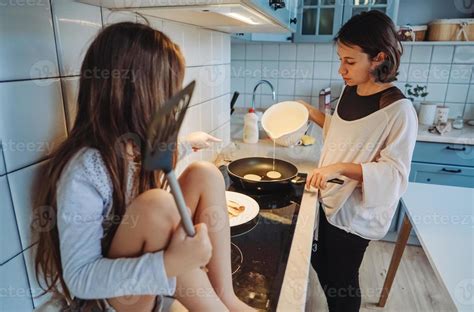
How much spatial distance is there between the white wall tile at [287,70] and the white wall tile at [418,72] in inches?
30.7

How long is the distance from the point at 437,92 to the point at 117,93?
2.28m

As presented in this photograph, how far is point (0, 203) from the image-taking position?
0.49m

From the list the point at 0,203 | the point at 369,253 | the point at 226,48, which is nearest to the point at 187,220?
the point at 0,203

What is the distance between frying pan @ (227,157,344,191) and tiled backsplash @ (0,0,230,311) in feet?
1.98

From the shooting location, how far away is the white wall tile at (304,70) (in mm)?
2318

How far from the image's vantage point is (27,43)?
0.50m

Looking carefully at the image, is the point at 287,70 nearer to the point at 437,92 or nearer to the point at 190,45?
the point at 437,92

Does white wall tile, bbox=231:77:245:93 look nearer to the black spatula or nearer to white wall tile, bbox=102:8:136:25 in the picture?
white wall tile, bbox=102:8:136:25

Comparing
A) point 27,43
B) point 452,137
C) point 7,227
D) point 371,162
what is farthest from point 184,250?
point 452,137

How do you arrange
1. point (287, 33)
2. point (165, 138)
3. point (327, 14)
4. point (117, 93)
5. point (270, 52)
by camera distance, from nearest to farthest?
point (165, 138) < point (117, 93) < point (287, 33) < point (327, 14) < point (270, 52)

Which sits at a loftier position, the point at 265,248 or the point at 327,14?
the point at 327,14

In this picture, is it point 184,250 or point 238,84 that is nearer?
point 184,250

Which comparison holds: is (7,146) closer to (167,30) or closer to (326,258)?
(167,30)

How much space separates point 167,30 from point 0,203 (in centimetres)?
63
